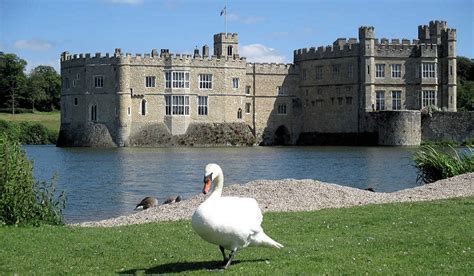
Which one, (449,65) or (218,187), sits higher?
(449,65)

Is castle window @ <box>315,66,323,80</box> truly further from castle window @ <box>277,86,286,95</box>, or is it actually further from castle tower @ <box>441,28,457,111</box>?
castle tower @ <box>441,28,457,111</box>

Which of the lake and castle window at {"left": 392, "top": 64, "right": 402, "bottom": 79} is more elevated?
castle window at {"left": 392, "top": 64, "right": 402, "bottom": 79}

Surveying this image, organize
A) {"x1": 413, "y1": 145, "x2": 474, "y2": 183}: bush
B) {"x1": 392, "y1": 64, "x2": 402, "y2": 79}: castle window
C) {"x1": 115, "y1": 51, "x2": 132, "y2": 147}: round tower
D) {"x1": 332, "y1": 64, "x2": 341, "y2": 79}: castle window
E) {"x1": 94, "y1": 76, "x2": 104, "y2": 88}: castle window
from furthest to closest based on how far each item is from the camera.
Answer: {"x1": 332, "y1": 64, "x2": 341, "y2": 79}: castle window, {"x1": 392, "y1": 64, "x2": 402, "y2": 79}: castle window, {"x1": 94, "y1": 76, "x2": 104, "y2": 88}: castle window, {"x1": 115, "y1": 51, "x2": 132, "y2": 147}: round tower, {"x1": 413, "y1": 145, "x2": 474, "y2": 183}: bush

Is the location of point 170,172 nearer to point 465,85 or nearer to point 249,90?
point 249,90

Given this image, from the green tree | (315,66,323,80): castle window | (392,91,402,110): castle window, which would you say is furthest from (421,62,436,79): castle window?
the green tree

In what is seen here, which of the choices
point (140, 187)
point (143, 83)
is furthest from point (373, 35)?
point (140, 187)

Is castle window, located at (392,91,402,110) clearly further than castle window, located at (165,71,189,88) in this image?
Yes

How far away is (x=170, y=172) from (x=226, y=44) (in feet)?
124

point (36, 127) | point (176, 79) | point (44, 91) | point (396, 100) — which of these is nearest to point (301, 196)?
point (176, 79)

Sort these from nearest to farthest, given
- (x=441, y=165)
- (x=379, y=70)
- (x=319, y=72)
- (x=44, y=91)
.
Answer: (x=441, y=165), (x=379, y=70), (x=319, y=72), (x=44, y=91)

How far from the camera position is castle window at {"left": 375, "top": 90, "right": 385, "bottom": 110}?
230 feet

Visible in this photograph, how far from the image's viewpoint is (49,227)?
16703mm

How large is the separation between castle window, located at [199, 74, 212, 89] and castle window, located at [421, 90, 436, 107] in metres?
17.7

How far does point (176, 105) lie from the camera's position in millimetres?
69188
